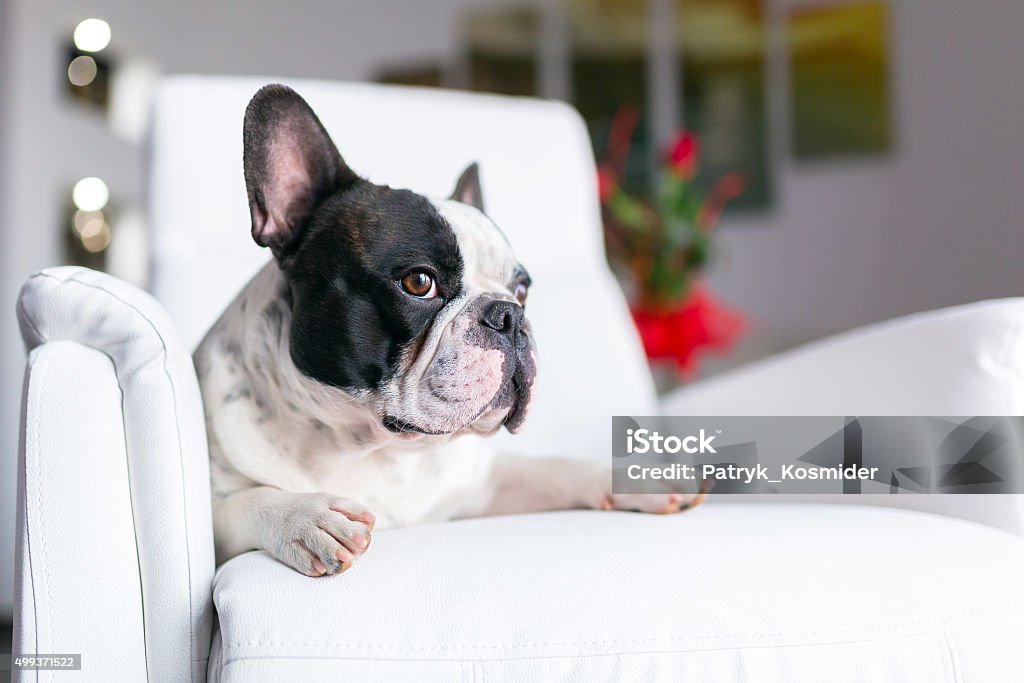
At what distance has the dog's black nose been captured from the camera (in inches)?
30.3

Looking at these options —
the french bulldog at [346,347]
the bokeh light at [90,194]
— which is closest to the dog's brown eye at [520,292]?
the french bulldog at [346,347]

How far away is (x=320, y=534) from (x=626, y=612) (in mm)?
227

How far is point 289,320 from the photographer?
807 millimetres

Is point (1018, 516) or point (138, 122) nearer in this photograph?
point (1018, 516)

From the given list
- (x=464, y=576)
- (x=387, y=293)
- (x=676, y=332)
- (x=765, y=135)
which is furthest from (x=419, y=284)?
(x=765, y=135)

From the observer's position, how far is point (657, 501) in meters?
0.86

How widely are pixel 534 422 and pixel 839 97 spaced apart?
8.27 ft

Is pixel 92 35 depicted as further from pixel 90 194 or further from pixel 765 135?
pixel 765 135

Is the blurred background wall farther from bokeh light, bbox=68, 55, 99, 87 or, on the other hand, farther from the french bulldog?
the french bulldog

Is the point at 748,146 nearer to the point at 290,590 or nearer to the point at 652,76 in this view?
the point at 652,76

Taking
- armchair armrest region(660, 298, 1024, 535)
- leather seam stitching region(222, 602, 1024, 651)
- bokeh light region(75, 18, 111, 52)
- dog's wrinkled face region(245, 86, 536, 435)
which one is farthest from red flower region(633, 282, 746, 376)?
bokeh light region(75, 18, 111, 52)

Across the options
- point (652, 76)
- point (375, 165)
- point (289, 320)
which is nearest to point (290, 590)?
point (289, 320)

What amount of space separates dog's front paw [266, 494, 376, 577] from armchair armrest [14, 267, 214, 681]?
0.07 metres

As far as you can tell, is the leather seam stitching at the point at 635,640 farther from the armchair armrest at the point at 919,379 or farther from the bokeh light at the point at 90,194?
the bokeh light at the point at 90,194
